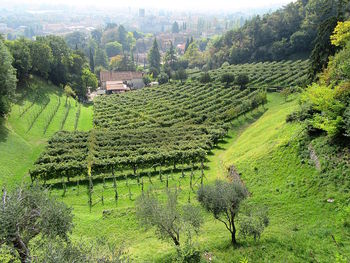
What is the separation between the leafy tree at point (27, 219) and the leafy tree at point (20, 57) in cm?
5074

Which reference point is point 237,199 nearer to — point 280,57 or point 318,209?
point 318,209

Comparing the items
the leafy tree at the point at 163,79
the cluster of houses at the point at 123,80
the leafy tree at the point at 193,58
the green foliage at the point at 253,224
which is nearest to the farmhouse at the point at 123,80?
the cluster of houses at the point at 123,80

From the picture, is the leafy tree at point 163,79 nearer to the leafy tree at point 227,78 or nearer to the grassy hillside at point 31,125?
the leafy tree at point 227,78

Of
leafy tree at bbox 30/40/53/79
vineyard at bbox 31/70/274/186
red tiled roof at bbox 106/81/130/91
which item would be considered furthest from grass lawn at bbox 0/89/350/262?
red tiled roof at bbox 106/81/130/91

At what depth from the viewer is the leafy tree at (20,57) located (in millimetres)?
60094

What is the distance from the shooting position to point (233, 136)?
49250 mm

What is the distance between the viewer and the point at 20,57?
60750 millimetres

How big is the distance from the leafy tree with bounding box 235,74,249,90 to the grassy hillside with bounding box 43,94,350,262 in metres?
35.5

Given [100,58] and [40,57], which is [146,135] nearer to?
[40,57]

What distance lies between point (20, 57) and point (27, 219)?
54.7 m

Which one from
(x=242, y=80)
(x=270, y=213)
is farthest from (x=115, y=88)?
(x=270, y=213)

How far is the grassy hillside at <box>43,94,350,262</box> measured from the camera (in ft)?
60.8

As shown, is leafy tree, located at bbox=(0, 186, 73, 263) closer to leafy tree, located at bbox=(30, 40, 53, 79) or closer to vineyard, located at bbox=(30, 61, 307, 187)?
vineyard, located at bbox=(30, 61, 307, 187)

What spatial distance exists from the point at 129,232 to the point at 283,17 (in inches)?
4432
